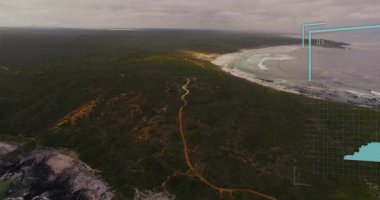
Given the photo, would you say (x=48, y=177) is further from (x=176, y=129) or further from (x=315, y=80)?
(x=315, y=80)

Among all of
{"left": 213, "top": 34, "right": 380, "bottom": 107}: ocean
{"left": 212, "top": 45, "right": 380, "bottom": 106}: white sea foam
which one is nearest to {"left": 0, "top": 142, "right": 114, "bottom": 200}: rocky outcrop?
{"left": 212, "top": 45, "right": 380, "bottom": 106}: white sea foam

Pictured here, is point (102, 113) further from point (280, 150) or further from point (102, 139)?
point (280, 150)

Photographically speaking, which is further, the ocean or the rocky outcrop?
the ocean

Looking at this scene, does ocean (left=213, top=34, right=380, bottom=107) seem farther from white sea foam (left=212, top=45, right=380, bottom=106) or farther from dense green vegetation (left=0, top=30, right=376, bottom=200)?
dense green vegetation (left=0, top=30, right=376, bottom=200)

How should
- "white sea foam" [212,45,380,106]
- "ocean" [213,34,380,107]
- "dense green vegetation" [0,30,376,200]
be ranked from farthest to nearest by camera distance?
"ocean" [213,34,380,107] < "white sea foam" [212,45,380,106] < "dense green vegetation" [0,30,376,200]

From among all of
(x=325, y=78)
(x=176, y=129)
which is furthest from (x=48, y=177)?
(x=325, y=78)

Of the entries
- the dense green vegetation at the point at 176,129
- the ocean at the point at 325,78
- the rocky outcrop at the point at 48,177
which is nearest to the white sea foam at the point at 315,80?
the ocean at the point at 325,78

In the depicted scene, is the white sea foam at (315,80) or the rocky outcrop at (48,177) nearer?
the rocky outcrop at (48,177)

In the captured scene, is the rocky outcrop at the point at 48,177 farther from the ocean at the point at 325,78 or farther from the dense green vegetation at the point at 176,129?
the ocean at the point at 325,78
